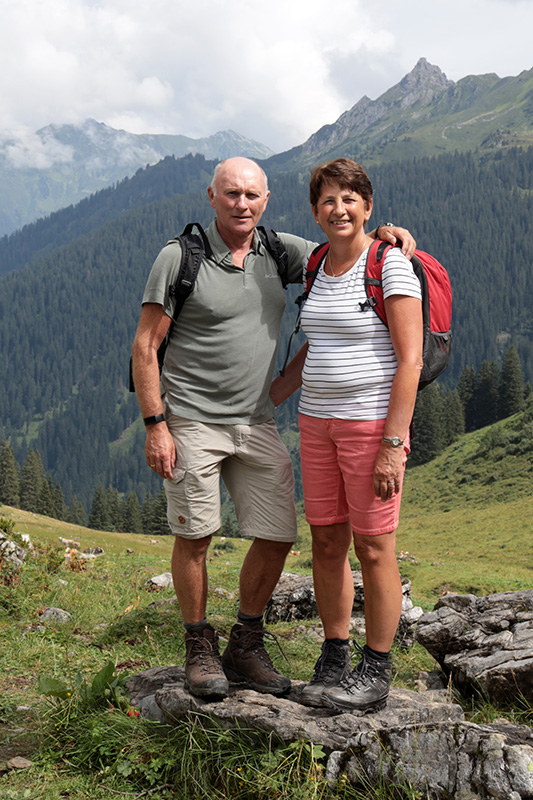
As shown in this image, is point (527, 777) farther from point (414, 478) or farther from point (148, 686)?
point (414, 478)

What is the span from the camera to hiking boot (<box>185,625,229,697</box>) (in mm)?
4898

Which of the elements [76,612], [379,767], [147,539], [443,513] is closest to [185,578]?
[379,767]

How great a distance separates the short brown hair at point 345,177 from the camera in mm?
4625

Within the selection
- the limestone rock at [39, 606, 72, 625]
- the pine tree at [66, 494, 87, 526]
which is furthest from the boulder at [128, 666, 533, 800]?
the pine tree at [66, 494, 87, 526]

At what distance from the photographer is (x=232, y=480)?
5.41 meters

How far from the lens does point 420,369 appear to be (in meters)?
4.50

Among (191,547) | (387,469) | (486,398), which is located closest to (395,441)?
(387,469)

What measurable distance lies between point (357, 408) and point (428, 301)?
0.91 m

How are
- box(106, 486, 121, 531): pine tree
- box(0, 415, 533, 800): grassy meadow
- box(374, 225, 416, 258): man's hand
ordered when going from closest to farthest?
box(0, 415, 533, 800): grassy meadow → box(374, 225, 416, 258): man's hand → box(106, 486, 121, 531): pine tree

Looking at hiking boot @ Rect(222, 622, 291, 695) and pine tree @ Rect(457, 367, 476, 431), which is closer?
hiking boot @ Rect(222, 622, 291, 695)

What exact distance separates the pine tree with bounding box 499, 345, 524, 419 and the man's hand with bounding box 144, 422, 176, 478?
76.8 metres

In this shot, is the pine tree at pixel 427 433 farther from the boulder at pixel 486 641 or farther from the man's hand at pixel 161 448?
the man's hand at pixel 161 448

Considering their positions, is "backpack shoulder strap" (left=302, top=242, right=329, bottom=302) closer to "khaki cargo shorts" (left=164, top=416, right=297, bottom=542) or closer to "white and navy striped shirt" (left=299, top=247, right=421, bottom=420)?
"white and navy striped shirt" (left=299, top=247, right=421, bottom=420)

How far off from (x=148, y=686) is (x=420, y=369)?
3524mm
